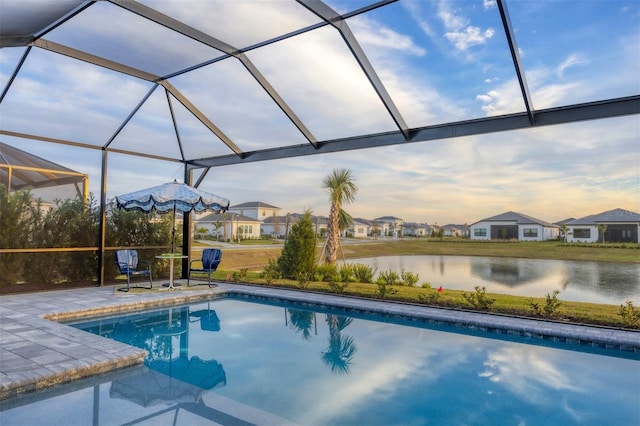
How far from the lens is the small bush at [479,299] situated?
7.03m

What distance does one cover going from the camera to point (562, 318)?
6.27 metres

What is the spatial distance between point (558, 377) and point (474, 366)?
892 millimetres

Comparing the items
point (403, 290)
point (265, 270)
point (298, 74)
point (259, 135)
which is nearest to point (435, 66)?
point (298, 74)

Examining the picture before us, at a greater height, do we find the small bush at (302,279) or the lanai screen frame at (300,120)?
the lanai screen frame at (300,120)

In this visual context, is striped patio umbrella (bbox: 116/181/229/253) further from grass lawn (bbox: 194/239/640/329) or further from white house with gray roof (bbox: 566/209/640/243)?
white house with gray roof (bbox: 566/209/640/243)

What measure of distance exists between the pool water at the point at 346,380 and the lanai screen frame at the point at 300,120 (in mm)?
3243

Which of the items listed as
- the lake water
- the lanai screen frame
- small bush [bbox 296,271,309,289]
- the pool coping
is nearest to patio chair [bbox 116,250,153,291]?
the pool coping

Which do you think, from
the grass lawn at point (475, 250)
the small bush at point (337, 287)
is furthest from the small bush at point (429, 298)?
the grass lawn at point (475, 250)

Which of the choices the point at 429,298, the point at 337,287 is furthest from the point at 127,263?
the point at 429,298

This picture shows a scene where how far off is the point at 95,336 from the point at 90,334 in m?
0.14

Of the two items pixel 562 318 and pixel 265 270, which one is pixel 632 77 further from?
pixel 265 270

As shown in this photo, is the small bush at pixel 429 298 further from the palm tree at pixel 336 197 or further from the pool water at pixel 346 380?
the palm tree at pixel 336 197

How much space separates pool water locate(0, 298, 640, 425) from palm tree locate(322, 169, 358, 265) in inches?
183

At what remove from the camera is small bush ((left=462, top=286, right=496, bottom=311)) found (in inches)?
277
